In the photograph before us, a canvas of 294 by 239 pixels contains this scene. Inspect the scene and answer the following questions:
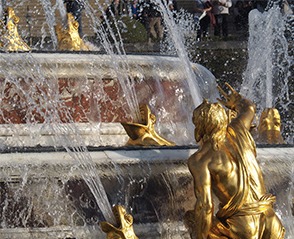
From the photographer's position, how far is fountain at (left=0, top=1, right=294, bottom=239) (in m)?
4.92

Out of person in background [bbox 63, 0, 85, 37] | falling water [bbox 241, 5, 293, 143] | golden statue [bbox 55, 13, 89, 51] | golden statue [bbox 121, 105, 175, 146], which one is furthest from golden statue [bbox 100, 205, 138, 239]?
person in background [bbox 63, 0, 85, 37]

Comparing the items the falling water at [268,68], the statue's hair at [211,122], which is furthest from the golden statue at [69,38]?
Answer: the statue's hair at [211,122]

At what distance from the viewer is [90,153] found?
504 centimetres

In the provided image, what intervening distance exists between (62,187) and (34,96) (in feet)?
5.65

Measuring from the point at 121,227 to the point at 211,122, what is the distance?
0.66 m

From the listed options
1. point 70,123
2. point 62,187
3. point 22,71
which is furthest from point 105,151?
point 22,71

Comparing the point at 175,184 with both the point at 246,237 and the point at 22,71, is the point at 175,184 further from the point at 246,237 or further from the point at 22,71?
the point at 22,71

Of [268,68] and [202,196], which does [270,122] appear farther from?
[268,68]

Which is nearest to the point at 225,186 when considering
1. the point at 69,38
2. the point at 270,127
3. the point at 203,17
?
the point at 270,127

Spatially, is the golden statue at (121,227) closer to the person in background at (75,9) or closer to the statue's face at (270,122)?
the statue's face at (270,122)

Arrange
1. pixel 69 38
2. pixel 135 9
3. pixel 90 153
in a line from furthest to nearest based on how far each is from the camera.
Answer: pixel 135 9
pixel 69 38
pixel 90 153

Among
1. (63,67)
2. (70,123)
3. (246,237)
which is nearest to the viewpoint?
(246,237)

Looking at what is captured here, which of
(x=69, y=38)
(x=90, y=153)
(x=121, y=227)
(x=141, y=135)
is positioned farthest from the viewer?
(x=69, y=38)

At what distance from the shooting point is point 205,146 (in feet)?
16.1
